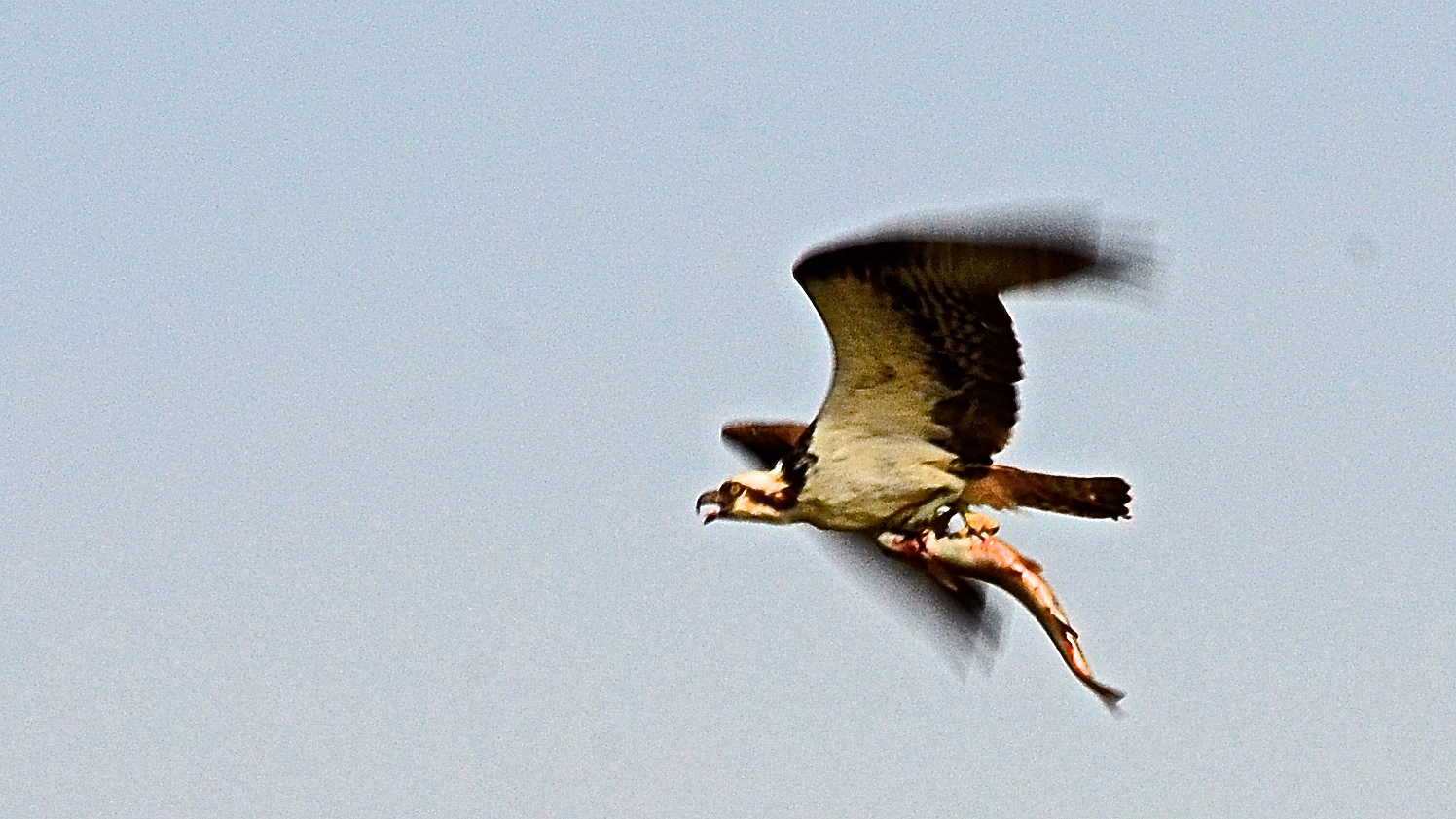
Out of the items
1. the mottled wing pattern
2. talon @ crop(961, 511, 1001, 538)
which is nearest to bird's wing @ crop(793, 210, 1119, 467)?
the mottled wing pattern

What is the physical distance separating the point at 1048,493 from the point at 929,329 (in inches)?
54.8

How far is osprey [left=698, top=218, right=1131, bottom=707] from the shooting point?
555 inches

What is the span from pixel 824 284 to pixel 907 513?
77.2 inches

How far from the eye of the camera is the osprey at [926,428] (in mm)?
14109

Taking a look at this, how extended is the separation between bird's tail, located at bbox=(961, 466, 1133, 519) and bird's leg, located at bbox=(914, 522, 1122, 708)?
0.51 metres

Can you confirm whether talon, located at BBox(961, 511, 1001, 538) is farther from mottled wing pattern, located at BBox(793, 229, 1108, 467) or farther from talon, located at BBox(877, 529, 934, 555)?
mottled wing pattern, located at BBox(793, 229, 1108, 467)

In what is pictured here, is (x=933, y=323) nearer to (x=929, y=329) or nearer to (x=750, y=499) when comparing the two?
(x=929, y=329)

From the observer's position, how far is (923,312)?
14.5 meters

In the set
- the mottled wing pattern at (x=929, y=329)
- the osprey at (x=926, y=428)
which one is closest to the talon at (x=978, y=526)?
the osprey at (x=926, y=428)

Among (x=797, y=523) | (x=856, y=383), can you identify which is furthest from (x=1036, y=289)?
(x=797, y=523)

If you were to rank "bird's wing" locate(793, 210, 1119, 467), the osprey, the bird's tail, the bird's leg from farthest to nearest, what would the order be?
the bird's leg
the bird's tail
the osprey
"bird's wing" locate(793, 210, 1119, 467)

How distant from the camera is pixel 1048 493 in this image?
15453 millimetres

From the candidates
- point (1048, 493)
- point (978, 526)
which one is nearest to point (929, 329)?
point (1048, 493)

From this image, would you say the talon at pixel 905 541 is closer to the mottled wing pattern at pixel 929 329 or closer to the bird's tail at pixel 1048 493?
the bird's tail at pixel 1048 493
